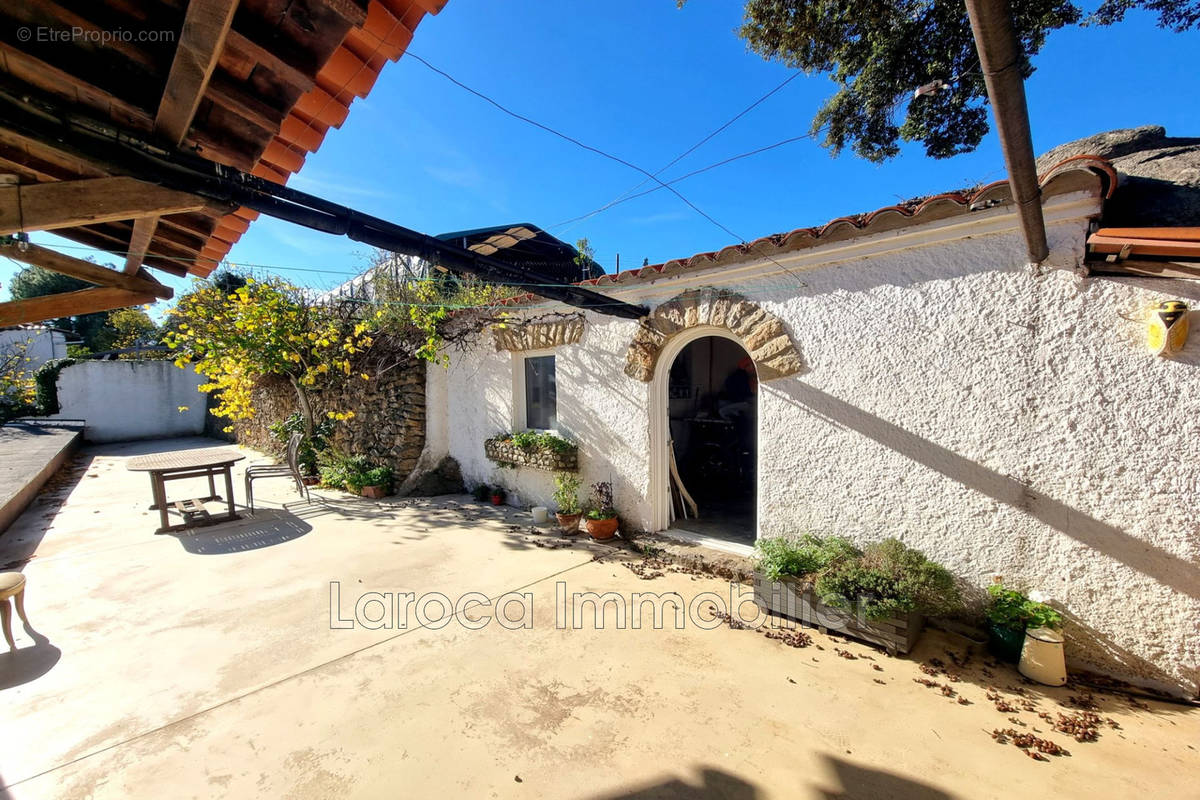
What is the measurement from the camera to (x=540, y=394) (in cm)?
646

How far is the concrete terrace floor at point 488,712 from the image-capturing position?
81.6 inches

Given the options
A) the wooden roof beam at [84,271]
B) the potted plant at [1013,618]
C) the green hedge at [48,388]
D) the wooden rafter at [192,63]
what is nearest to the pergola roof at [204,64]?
the wooden rafter at [192,63]

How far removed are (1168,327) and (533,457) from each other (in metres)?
5.45

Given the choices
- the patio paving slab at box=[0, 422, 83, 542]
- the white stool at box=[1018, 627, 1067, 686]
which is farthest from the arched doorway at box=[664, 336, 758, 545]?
the patio paving slab at box=[0, 422, 83, 542]

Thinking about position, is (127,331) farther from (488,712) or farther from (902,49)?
(902,49)

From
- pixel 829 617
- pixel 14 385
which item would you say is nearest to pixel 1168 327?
pixel 829 617

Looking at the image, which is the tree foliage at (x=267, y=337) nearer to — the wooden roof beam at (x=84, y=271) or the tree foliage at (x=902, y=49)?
the wooden roof beam at (x=84, y=271)

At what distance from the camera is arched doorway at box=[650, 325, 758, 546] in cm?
509

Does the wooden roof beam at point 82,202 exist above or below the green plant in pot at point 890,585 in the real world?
above

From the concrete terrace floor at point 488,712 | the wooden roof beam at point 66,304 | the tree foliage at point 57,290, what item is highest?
the tree foliage at point 57,290

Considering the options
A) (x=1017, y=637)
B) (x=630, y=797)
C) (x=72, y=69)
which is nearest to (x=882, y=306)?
(x=1017, y=637)

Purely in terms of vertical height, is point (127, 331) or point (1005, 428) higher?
point (127, 331)

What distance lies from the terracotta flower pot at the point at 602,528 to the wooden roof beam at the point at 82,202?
14.0 feet

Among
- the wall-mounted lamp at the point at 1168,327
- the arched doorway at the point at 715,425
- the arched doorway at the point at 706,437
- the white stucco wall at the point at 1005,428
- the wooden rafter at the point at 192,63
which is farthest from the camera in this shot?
the arched doorway at the point at 715,425
